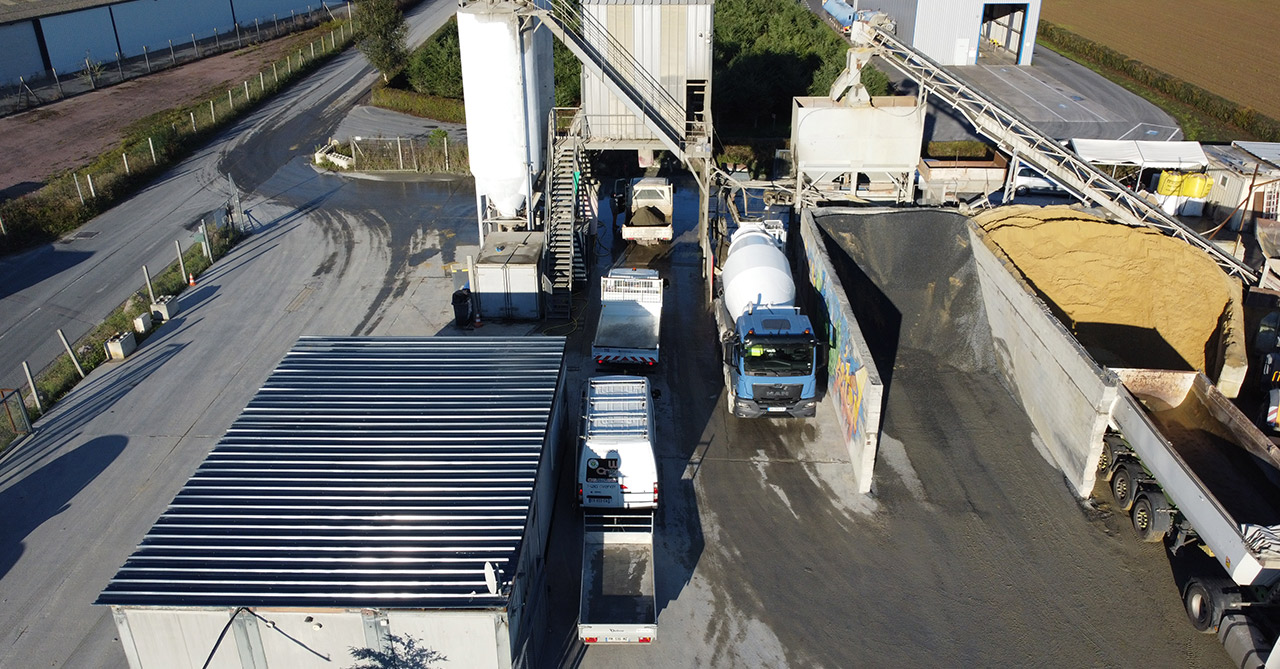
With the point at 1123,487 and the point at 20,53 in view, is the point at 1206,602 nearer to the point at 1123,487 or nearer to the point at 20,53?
the point at 1123,487

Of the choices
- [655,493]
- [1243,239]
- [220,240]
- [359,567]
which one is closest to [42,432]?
[220,240]

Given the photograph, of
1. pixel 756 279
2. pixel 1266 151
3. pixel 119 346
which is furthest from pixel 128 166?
pixel 1266 151


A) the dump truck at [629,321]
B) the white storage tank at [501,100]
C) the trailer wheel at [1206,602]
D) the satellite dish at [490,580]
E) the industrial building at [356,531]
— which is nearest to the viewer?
the satellite dish at [490,580]

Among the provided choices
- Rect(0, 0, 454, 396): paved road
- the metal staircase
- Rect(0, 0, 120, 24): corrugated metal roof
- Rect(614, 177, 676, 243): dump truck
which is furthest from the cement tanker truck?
Rect(0, 0, 120, 24): corrugated metal roof

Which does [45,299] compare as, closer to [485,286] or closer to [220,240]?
[220,240]

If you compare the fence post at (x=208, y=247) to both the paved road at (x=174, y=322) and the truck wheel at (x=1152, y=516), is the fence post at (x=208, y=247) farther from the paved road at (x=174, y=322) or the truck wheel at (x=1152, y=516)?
the truck wheel at (x=1152, y=516)

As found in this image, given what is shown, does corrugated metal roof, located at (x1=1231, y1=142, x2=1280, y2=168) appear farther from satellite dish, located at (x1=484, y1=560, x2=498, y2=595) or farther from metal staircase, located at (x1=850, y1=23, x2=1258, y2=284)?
satellite dish, located at (x1=484, y1=560, x2=498, y2=595)

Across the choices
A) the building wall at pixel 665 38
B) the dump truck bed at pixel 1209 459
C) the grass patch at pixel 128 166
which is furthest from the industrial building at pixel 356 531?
the grass patch at pixel 128 166
